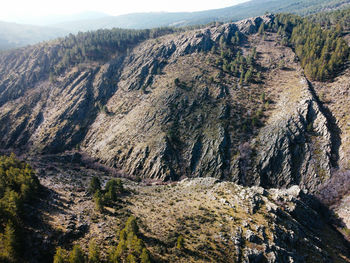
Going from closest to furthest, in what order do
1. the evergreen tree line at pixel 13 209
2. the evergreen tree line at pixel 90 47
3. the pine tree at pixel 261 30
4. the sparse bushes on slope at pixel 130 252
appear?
the evergreen tree line at pixel 13 209 < the sparse bushes on slope at pixel 130 252 < the evergreen tree line at pixel 90 47 < the pine tree at pixel 261 30

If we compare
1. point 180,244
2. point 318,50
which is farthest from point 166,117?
point 318,50

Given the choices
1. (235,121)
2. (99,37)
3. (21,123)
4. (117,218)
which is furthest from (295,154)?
(99,37)

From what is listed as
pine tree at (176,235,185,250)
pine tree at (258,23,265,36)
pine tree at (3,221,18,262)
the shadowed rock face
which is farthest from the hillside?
pine tree at (3,221,18,262)

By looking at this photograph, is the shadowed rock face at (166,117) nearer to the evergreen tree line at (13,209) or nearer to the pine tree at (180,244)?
the pine tree at (180,244)

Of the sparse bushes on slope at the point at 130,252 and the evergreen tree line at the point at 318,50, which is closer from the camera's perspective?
the sparse bushes on slope at the point at 130,252

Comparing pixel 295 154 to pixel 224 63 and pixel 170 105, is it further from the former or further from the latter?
pixel 224 63

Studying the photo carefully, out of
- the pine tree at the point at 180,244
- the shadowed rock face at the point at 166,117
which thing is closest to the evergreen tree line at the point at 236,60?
the shadowed rock face at the point at 166,117

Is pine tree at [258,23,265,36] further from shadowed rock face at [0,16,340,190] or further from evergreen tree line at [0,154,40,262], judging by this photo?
evergreen tree line at [0,154,40,262]
